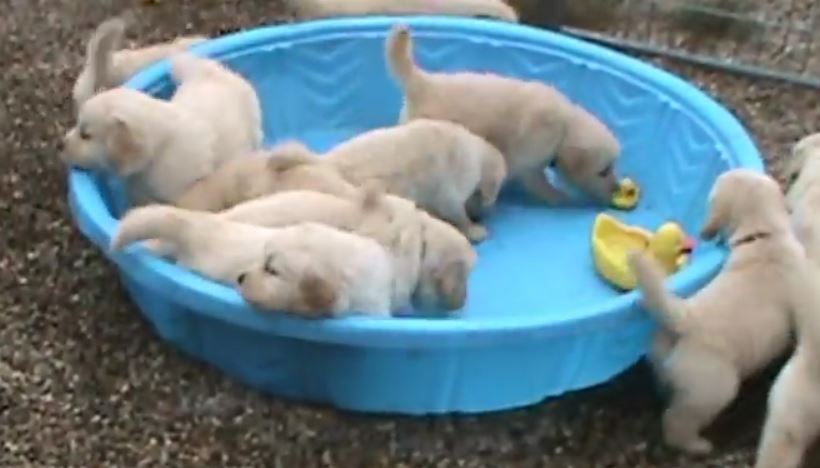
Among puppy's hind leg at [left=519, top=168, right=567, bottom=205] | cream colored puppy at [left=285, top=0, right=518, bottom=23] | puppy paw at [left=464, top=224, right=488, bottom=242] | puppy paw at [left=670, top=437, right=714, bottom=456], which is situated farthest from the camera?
cream colored puppy at [left=285, top=0, right=518, bottom=23]

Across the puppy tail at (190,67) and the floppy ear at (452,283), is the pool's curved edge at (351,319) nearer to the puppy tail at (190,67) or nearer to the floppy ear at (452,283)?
the floppy ear at (452,283)

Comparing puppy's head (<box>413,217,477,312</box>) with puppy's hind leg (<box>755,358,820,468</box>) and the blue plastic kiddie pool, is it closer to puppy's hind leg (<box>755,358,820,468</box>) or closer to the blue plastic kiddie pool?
the blue plastic kiddie pool

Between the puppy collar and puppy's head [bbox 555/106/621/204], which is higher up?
the puppy collar

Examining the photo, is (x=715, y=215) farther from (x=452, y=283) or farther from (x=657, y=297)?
(x=452, y=283)

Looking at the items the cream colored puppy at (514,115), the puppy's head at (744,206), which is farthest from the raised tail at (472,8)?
the puppy's head at (744,206)

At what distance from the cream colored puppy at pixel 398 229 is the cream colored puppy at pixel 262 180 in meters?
0.06

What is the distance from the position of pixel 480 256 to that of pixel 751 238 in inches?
16.2

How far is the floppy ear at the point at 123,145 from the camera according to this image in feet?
5.92

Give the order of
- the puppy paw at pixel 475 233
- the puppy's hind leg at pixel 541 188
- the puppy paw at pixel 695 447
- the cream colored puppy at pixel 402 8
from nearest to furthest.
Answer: the puppy paw at pixel 695 447 < the puppy paw at pixel 475 233 < the puppy's hind leg at pixel 541 188 < the cream colored puppy at pixel 402 8

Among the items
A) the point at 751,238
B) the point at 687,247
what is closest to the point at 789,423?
the point at 751,238

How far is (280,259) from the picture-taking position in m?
1.59

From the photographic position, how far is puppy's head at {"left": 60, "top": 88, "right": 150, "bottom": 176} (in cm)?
181

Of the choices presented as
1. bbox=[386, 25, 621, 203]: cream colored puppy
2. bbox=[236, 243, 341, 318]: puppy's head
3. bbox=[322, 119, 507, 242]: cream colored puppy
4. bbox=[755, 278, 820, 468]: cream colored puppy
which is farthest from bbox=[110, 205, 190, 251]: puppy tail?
bbox=[755, 278, 820, 468]: cream colored puppy

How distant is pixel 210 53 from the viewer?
2154 millimetres
